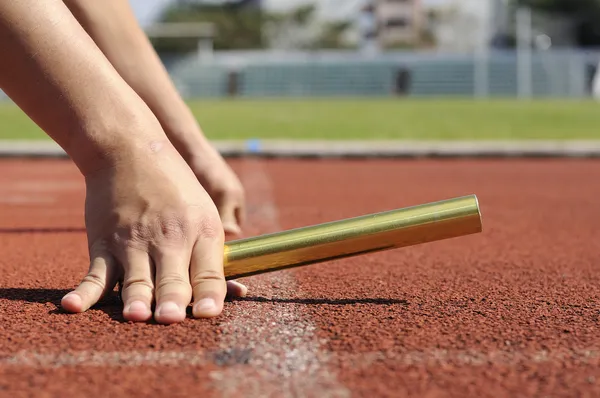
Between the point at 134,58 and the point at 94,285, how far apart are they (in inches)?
48.0

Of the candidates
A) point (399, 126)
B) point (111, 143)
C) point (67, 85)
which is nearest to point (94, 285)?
point (111, 143)

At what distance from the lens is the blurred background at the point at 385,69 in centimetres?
1234

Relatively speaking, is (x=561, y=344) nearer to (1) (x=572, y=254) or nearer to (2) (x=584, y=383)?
(2) (x=584, y=383)

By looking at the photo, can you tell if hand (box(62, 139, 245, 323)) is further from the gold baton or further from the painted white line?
the painted white line

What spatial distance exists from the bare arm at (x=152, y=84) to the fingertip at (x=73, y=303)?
1.19 meters

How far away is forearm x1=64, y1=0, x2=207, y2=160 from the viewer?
2.61 m

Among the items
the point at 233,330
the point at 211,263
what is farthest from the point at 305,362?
the point at 211,263

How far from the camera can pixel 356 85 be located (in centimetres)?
3528

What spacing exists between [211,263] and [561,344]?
0.76 metres

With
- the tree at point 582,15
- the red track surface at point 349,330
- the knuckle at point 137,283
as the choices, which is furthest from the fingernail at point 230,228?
the tree at point 582,15

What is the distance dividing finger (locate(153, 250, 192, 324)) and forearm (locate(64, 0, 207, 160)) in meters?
1.16

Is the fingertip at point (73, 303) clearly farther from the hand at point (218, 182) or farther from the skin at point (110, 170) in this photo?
the hand at point (218, 182)

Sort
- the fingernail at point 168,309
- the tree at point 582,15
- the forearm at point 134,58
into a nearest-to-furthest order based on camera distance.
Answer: the fingernail at point 168,309 → the forearm at point 134,58 → the tree at point 582,15

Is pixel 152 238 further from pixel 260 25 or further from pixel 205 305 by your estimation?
pixel 260 25
